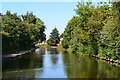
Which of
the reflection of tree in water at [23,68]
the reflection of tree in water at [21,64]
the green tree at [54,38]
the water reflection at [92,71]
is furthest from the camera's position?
the green tree at [54,38]

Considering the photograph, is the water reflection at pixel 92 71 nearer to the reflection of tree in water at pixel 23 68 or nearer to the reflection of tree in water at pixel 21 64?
the reflection of tree in water at pixel 23 68

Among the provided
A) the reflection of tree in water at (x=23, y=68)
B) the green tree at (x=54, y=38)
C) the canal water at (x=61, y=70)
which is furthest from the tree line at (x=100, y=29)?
the green tree at (x=54, y=38)

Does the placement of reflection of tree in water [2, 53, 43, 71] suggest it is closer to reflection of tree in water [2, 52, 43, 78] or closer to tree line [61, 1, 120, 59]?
reflection of tree in water [2, 52, 43, 78]

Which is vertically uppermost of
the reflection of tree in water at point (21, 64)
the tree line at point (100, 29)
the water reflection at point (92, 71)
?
the tree line at point (100, 29)

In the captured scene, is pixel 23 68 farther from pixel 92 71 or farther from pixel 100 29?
pixel 100 29

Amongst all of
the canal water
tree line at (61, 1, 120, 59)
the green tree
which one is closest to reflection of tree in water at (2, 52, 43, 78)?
the canal water

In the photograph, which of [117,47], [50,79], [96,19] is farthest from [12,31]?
[50,79]

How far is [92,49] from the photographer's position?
142ft

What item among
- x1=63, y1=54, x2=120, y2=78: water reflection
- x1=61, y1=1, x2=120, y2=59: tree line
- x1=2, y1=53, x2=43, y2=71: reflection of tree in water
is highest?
x1=61, y1=1, x2=120, y2=59: tree line

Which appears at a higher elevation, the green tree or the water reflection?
the green tree

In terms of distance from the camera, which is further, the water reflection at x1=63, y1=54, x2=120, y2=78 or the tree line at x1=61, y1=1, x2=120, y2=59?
the tree line at x1=61, y1=1, x2=120, y2=59

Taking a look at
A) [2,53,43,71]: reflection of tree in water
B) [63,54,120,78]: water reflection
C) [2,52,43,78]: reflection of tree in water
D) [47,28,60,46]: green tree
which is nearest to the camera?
[63,54,120,78]: water reflection

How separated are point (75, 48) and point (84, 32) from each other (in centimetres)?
1727

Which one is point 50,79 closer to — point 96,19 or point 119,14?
point 119,14
